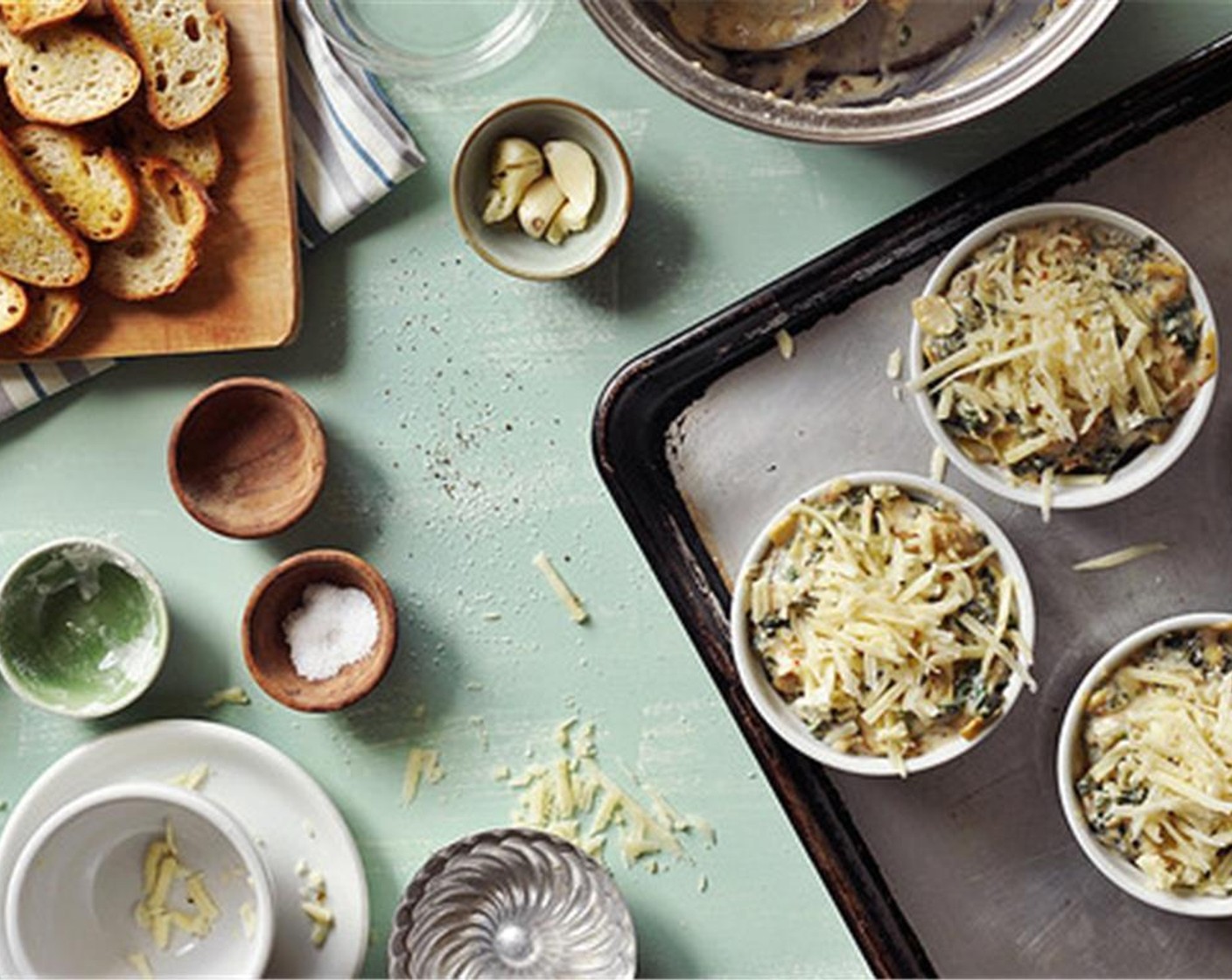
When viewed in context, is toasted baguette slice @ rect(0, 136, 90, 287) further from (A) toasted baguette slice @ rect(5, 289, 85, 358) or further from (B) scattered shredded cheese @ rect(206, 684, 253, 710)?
(B) scattered shredded cheese @ rect(206, 684, 253, 710)

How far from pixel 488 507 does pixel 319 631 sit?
20cm

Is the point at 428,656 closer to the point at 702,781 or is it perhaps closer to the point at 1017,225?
the point at 702,781

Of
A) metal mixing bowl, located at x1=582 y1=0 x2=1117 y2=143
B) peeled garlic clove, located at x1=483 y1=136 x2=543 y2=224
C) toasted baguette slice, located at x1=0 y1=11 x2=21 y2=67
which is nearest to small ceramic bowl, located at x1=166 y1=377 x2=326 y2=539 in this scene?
peeled garlic clove, located at x1=483 y1=136 x2=543 y2=224

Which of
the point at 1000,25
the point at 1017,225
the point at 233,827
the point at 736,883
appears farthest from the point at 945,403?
the point at 233,827

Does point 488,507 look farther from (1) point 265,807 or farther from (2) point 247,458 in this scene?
(1) point 265,807

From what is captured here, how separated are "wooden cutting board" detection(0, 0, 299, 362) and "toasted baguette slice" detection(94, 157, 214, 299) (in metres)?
0.02

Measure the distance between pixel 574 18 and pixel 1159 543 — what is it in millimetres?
753

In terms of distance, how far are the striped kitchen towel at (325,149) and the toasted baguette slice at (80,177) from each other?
0.14 m

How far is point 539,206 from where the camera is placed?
6.09ft

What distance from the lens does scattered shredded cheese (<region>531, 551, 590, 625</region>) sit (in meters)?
1.90

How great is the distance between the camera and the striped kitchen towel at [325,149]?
74.4 inches

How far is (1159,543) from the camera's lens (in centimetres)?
181

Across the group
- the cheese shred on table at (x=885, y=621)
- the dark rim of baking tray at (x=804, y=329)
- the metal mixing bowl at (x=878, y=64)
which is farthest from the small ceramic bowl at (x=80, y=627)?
the metal mixing bowl at (x=878, y=64)

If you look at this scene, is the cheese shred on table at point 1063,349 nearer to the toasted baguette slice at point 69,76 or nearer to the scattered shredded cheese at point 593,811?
the scattered shredded cheese at point 593,811
